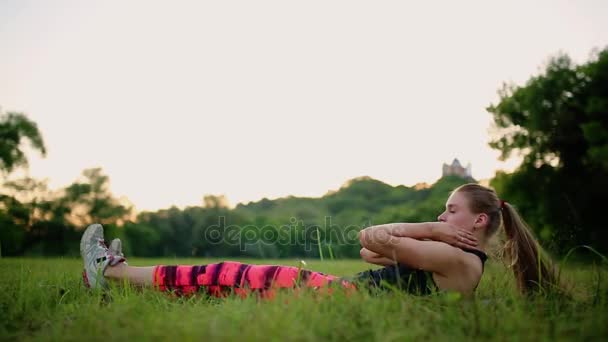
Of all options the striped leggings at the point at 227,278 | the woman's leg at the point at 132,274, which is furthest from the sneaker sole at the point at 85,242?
the striped leggings at the point at 227,278

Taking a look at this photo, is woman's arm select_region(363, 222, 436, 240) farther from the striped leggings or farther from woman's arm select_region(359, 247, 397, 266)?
the striped leggings

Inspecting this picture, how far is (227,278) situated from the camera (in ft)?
11.3

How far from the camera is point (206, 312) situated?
2555 millimetres

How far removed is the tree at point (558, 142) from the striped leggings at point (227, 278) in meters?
16.3

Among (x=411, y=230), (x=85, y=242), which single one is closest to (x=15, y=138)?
(x=85, y=242)

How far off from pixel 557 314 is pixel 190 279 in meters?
2.69

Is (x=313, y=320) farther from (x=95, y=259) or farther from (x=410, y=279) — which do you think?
(x=95, y=259)

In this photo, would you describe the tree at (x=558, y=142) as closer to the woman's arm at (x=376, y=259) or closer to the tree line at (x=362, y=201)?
the tree line at (x=362, y=201)

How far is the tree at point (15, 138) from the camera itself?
87.6 ft

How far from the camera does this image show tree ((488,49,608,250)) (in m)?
17.1

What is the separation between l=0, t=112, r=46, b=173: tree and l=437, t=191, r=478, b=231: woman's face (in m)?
30.4

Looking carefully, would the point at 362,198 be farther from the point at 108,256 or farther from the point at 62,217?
the point at 108,256

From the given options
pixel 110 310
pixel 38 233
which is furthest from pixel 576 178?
pixel 38 233

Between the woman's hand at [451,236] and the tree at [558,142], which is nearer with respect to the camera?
the woman's hand at [451,236]
